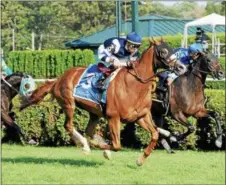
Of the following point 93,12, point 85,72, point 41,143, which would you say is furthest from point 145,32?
point 85,72

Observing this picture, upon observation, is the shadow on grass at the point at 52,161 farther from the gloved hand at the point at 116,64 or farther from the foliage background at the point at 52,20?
the foliage background at the point at 52,20

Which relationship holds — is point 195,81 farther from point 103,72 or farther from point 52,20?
point 52,20

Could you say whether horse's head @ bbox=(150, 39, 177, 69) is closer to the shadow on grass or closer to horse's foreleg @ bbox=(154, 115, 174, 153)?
the shadow on grass

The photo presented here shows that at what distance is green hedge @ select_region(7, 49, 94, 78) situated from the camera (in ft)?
96.1

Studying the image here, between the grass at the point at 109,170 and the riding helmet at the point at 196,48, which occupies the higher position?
the riding helmet at the point at 196,48

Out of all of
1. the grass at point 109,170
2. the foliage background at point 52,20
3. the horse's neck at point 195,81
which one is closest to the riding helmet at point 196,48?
the horse's neck at point 195,81

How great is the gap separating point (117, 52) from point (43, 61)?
20161mm

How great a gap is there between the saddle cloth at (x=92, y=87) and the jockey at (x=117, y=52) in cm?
17

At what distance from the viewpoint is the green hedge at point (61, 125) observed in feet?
43.9

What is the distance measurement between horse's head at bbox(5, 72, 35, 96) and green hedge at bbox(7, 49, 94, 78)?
1489 centimetres

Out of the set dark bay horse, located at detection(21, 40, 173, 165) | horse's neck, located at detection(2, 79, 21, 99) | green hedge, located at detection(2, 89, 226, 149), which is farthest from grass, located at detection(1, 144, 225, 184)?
horse's neck, located at detection(2, 79, 21, 99)

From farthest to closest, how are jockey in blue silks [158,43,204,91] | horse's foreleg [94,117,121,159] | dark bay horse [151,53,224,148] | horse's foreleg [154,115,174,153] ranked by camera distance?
jockey in blue silks [158,43,204,91]
dark bay horse [151,53,224,148]
horse's foreleg [154,115,174,153]
horse's foreleg [94,117,121,159]

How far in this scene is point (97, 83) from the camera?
389 inches

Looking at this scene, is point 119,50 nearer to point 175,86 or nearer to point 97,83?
point 97,83
